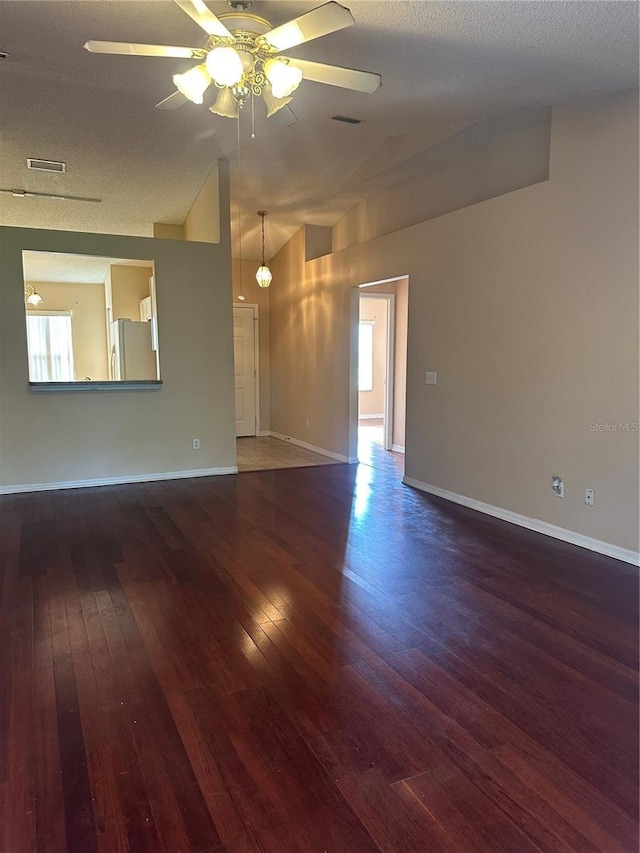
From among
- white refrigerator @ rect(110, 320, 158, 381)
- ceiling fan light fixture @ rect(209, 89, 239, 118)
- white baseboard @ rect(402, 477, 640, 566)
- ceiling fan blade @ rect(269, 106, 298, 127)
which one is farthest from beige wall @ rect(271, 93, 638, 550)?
white refrigerator @ rect(110, 320, 158, 381)

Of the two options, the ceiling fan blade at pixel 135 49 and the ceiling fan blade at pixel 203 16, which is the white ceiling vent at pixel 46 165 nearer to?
the ceiling fan blade at pixel 135 49

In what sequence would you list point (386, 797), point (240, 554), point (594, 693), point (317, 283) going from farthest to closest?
point (317, 283)
point (240, 554)
point (594, 693)
point (386, 797)

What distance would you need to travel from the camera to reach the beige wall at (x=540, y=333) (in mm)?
3283

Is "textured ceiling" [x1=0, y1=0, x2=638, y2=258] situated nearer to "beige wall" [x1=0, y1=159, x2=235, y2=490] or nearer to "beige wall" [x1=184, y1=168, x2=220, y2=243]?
"beige wall" [x1=184, y1=168, x2=220, y2=243]

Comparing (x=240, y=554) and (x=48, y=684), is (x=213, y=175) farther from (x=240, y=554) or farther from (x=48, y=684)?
(x=48, y=684)

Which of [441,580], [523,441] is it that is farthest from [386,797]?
[523,441]

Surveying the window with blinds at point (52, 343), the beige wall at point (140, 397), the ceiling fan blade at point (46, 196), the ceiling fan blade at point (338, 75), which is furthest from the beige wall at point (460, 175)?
the window with blinds at point (52, 343)

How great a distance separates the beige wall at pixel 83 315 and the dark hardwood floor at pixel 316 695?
6357mm

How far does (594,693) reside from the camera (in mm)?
2000

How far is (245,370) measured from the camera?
867 centimetres

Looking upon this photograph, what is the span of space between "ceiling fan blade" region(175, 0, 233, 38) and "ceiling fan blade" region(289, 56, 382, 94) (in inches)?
16.0

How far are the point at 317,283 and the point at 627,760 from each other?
6.25 meters

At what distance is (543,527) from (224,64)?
3.56 metres

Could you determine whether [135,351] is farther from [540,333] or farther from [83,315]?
[540,333]
